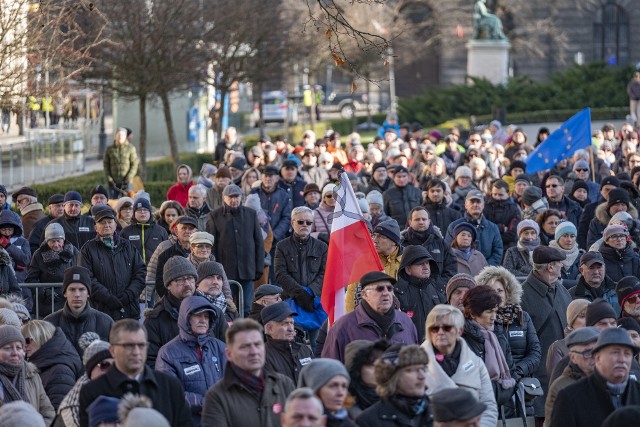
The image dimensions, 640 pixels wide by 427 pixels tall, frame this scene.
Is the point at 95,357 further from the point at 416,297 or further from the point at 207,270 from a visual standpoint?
the point at 416,297

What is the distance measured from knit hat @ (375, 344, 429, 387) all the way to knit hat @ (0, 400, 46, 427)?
1.86 metres

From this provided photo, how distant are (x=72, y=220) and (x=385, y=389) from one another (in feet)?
28.2

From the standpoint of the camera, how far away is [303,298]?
47.6 feet

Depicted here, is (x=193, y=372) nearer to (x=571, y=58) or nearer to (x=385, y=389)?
A: (x=385, y=389)

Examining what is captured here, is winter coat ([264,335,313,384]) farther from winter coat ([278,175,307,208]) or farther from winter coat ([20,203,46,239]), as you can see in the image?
winter coat ([278,175,307,208])

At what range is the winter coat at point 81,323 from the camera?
11831 mm

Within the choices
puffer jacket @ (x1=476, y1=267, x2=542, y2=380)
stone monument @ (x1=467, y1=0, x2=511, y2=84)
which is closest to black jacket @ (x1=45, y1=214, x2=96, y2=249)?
puffer jacket @ (x1=476, y1=267, x2=542, y2=380)

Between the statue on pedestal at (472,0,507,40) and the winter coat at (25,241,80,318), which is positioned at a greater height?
the statue on pedestal at (472,0,507,40)

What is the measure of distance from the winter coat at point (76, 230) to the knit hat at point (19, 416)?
832cm

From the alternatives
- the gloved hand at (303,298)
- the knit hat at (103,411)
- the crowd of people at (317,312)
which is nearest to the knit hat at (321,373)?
the crowd of people at (317,312)

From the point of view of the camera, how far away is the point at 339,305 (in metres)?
12.6

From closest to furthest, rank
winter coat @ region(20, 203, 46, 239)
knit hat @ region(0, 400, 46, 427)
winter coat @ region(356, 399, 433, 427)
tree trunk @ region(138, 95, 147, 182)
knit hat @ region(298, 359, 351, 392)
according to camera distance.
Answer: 1. knit hat @ region(0, 400, 46, 427)
2. knit hat @ region(298, 359, 351, 392)
3. winter coat @ region(356, 399, 433, 427)
4. winter coat @ region(20, 203, 46, 239)
5. tree trunk @ region(138, 95, 147, 182)

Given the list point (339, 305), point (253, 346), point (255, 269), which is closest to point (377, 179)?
point (255, 269)

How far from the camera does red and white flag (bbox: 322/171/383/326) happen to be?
12633 mm
